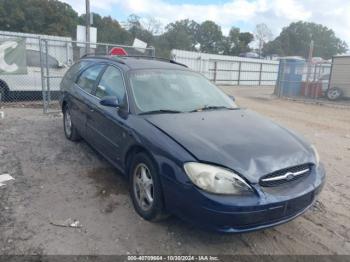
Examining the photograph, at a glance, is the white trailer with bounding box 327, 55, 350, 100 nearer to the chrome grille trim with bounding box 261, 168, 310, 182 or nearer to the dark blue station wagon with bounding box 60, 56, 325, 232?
the dark blue station wagon with bounding box 60, 56, 325, 232

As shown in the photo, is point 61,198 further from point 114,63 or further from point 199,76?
point 199,76

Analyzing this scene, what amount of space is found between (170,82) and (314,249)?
2498mm

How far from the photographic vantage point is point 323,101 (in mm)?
14844

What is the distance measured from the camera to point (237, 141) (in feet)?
9.92

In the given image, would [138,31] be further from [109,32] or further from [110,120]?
[110,120]

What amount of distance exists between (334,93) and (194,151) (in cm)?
1501

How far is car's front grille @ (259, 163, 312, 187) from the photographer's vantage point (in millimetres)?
2689

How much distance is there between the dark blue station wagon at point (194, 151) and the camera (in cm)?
260

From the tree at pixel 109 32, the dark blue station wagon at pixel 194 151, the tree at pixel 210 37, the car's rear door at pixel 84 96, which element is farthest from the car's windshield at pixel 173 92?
the tree at pixel 210 37

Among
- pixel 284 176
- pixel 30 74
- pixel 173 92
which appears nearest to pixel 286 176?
pixel 284 176

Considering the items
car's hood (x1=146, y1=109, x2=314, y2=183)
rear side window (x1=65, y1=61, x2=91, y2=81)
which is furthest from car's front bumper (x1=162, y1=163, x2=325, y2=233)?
rear side window (x1=65, y1=61, x2=91, y2=81)

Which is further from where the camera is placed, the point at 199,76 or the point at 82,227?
the point at 199,76

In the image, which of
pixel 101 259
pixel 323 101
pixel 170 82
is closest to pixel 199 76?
pixel 170 82

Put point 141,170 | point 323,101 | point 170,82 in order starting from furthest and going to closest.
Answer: point 323,101
point 170,82
point 141,170
